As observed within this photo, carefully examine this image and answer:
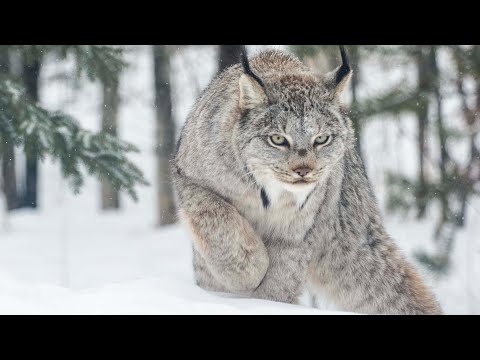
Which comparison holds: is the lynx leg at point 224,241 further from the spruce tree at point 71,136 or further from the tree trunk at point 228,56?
the tree trunk at point 228,56

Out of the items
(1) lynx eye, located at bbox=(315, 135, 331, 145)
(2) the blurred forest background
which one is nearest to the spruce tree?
(2) the blurred forest background

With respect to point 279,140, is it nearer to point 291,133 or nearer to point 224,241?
point 291,133

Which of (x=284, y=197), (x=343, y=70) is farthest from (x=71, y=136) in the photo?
(x=343, y=70)

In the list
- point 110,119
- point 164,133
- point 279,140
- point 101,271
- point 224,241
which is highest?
point 110,119

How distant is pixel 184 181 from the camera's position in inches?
164

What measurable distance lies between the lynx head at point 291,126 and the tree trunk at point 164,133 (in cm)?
1026

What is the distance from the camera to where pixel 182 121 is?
25.8ft

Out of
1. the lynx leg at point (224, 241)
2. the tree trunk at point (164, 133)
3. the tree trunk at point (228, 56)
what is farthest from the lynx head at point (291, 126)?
the tree trunk at point (164, 133)

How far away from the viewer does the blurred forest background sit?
16.1 ft

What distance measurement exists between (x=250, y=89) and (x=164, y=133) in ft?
35.0

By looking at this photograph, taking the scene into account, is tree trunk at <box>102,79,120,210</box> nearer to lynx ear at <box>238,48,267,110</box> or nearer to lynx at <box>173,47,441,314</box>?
lynx at <box>173,47,441,314</box>

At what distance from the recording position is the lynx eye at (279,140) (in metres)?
3.55

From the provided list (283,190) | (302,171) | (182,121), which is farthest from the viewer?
(182,121)
